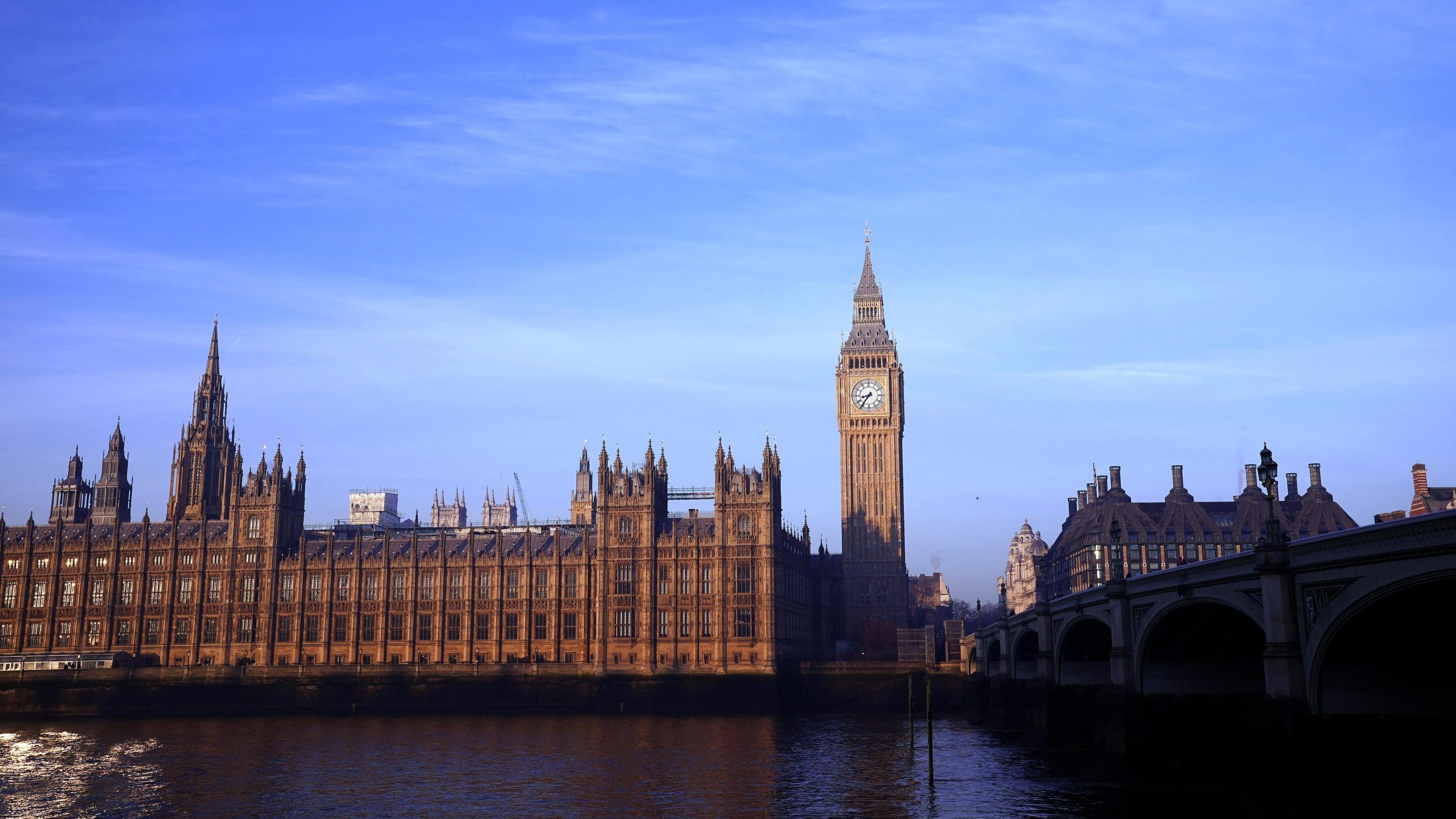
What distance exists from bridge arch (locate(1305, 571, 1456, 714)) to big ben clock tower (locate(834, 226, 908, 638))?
135163 mm

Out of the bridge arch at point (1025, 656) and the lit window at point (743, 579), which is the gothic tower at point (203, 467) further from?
the bridge arch at point (1025, 656)

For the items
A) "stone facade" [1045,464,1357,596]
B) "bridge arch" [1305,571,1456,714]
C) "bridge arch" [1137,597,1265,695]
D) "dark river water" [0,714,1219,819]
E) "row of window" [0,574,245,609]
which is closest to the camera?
"bridge arch" [1305,571,1456,714]

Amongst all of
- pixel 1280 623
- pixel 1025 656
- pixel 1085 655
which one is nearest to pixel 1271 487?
pixel 1280 623

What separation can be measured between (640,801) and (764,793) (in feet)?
24.2

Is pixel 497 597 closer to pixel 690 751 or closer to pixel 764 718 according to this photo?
pixel 764 718

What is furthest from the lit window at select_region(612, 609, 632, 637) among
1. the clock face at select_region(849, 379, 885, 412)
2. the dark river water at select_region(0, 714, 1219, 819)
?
the clock face at select_region(849, 379, 885, 412)

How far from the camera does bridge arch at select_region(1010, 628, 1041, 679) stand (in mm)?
107456

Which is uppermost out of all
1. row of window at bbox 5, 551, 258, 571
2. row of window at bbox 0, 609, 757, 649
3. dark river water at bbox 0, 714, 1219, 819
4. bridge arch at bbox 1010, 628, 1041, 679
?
row of window at bbox 5, 551, 258, 571

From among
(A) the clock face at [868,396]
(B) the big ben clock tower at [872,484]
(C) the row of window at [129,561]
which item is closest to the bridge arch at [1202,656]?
(B) the big ben clock tower at [872,484]

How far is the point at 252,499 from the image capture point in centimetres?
16200

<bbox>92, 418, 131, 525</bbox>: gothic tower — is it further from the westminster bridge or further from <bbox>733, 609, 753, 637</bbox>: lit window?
the westminster bridge

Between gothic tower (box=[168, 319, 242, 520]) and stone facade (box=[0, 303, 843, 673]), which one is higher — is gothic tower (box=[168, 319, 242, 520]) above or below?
above

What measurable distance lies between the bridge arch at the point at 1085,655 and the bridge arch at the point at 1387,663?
3448 cm

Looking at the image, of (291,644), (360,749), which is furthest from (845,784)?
(291,644)
